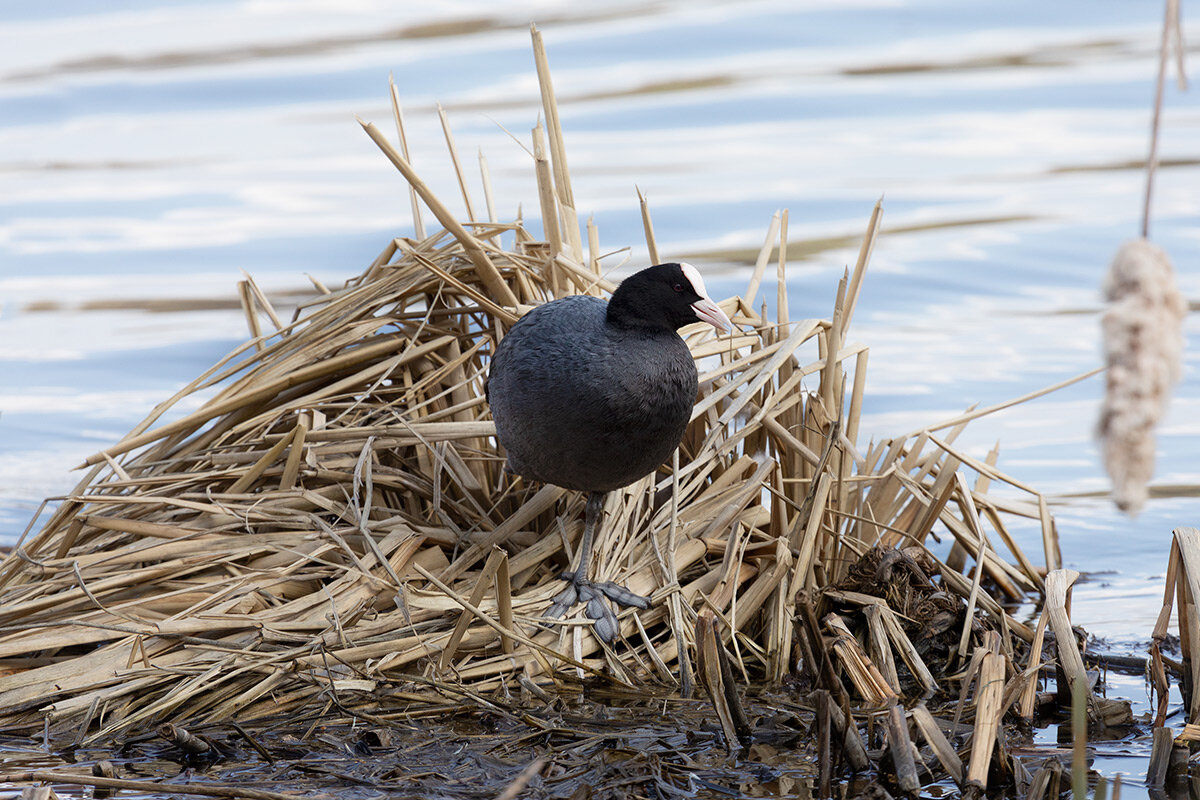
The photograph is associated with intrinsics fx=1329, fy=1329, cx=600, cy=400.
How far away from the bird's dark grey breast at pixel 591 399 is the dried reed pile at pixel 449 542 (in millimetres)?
308

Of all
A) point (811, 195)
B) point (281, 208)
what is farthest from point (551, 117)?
point (281, 208)

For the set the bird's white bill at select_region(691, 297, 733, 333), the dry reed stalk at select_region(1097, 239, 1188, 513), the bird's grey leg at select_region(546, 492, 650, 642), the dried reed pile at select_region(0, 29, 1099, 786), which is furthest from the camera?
the bird's white bill at select_region(691, 297, 733, 333)

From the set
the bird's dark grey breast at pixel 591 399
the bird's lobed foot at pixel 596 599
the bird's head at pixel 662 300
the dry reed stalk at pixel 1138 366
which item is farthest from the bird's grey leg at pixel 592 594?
the dry reed stalk at pixel 1138 366

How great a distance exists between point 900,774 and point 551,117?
7.60 feet

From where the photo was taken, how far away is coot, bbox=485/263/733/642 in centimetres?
332

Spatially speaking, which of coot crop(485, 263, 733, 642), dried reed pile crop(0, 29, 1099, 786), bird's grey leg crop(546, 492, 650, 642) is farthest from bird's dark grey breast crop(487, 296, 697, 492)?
dried reed pile crop(0, 29, 1099, 786)

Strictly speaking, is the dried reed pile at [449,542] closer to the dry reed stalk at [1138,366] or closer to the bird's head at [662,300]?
the bird's head at [662,300]

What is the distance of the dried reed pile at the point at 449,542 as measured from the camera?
3148 mm

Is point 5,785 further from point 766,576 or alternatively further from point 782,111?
point 782,111

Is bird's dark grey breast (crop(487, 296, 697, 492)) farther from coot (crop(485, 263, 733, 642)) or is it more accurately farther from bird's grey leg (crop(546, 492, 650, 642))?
bird's grey leg (crop(546, 492, 650, 642))

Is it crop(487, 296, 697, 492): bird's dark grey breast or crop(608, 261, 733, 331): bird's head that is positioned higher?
crop(608, 261, 733, 331): bird's head

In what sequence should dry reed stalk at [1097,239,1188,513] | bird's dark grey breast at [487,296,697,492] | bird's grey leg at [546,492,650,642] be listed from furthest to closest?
bird's grey leg at [546,492,650,642] → bird's dark grey breast at [487,296,697,492] → dry reed stalk at [1097,239,1188,513]

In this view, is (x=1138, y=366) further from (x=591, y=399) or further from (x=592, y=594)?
(x=592, y=594)

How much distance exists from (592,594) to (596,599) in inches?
1.1
